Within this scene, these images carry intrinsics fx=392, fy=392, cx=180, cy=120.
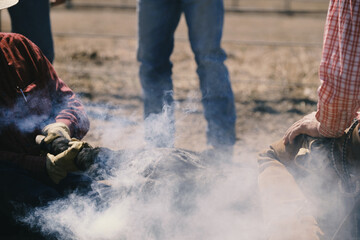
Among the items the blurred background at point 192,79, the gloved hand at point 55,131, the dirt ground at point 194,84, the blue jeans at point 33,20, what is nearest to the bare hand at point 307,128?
the dirt ground at point 194,84

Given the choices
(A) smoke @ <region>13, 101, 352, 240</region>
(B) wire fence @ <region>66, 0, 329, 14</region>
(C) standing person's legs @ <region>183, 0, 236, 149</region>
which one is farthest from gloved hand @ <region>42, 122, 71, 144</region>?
(B) wire fence @ <region>66, 0, 329, 14</region>

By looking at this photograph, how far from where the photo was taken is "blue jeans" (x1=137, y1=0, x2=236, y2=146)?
2.90 metres

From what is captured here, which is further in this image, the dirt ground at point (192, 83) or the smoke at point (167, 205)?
the dirt ground at point (192, 83)

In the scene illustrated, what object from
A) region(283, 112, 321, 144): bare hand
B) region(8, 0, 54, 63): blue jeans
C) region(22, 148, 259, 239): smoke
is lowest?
region(22, 148, 259, 239): smoke

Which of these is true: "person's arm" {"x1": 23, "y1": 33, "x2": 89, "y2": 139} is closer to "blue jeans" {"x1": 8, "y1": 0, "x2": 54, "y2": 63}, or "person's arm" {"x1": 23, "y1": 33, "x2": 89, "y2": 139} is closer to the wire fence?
"blue jeans" {"x1": 8, "y1": 0, "x2": 54, "y2": 63}

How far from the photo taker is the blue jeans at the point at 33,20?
2730 mm

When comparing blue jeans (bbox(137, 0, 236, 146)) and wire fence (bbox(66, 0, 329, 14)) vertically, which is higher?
blue jeans (bbox(137, 0, 236, 146))

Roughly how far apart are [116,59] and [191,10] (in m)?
2.80

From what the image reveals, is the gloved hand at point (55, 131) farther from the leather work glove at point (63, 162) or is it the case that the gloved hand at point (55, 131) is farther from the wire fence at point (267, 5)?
the wire fence at point (267, 5)

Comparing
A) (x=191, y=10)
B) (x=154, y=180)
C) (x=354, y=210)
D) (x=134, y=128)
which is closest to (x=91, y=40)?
(x=134, y=128)

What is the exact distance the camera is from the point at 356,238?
62.2 inches

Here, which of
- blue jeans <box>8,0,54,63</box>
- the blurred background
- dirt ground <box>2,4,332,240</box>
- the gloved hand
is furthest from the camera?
the blurred background

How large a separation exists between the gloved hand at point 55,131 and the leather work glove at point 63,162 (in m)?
0.09

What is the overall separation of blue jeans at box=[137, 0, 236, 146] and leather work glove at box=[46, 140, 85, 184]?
1.42 m
